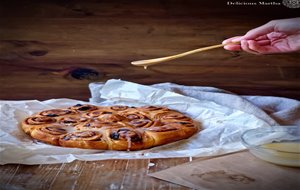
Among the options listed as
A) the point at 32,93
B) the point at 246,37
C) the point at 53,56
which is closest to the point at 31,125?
the point at 32,93

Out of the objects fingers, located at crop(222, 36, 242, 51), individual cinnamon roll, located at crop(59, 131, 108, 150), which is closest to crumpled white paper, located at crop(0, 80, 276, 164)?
individual cinnamon roll, located at crop(59, 131, 108, 150)

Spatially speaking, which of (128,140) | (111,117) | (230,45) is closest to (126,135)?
(128,140)

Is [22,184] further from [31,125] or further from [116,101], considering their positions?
[116,101]

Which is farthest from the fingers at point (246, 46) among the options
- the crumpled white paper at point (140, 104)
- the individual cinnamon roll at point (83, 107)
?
the individual cinnamon roll at point (83, 107)

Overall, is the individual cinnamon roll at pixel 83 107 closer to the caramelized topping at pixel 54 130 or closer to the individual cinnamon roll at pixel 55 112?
the individual cinnamon roll at pixel 55 112

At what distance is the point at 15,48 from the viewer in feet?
2.87

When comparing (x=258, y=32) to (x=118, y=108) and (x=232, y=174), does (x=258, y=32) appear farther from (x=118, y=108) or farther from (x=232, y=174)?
(x=118, y=108)

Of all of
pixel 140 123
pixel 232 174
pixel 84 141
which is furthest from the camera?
pixel 140 123

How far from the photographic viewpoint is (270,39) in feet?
2.91

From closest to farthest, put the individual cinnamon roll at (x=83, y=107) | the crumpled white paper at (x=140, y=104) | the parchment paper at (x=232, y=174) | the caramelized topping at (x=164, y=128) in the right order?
the parchment paper at (x=232, y=174)
the crumpled white paper at (x=140, y=104)
the caramelized topping at (x=164, y=128)
the individual cinnamon roll at (x=83, y=107)

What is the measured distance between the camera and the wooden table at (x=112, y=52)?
823mm

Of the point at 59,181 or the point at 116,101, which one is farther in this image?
the point at 116,101

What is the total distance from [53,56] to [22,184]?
0.70 ft

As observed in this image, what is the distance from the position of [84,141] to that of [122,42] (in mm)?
194
